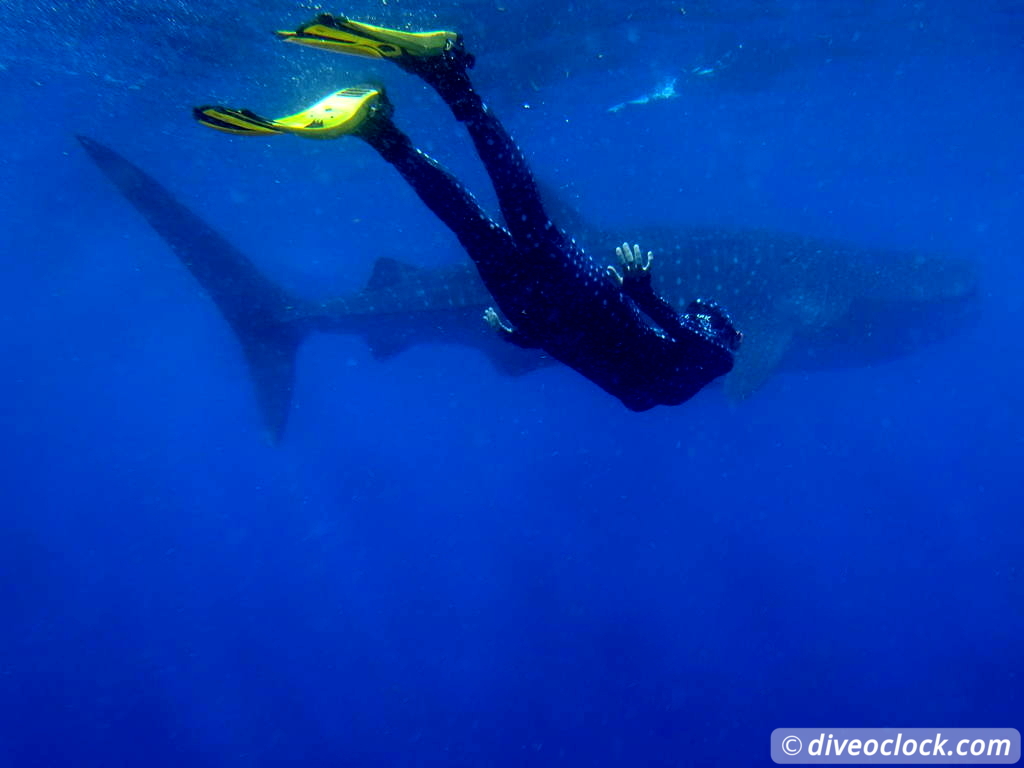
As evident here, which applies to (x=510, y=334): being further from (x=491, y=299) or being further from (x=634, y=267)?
(x=491, y=299)

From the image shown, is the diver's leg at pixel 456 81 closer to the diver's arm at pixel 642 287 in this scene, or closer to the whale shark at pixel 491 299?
the diver's arm at pixel 642 287

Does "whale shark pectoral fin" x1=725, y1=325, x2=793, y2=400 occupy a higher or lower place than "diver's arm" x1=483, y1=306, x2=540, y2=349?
higher

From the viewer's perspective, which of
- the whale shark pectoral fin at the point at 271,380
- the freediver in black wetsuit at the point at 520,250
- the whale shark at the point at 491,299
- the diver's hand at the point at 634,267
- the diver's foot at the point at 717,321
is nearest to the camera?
the freediver in black wetsuit at the point at 520,250

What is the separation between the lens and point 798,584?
1505 cm

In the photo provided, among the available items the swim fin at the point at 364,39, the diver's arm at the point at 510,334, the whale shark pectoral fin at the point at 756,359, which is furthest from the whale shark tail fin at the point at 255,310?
the swim fin at the point at 364,39

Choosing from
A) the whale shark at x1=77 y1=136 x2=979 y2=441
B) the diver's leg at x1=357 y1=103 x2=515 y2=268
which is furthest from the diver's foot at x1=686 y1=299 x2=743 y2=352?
the whale shark at x1=77 y1=136 x2=979 y2=441

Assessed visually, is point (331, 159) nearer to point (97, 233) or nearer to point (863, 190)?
point (97, 233)

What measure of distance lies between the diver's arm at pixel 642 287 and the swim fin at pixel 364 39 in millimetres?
1951

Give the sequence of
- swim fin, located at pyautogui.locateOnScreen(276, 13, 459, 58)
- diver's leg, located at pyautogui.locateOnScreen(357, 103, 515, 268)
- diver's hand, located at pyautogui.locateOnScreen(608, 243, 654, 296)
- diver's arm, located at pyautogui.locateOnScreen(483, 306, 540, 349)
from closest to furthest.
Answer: swim fin, located at pyautogui.locateOnScreen(276, 13, 459, 58) → diver's leg, located at pyautogui.locateOnScreen(357, 103, 515, 268) → diver's hand, located at pyautogui.locateOnScreen(608, 243, 654, 296) → diver's arm, located at pyautogui.locateOnScreen(483, 306, 540, 349)

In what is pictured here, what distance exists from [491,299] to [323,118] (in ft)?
26.7

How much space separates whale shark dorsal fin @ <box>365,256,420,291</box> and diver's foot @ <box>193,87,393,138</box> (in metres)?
7.54

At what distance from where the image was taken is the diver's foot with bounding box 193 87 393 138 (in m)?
3.51

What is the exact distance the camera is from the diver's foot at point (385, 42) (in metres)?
3.40

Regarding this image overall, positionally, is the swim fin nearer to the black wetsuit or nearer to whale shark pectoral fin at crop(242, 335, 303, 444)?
the black wetsuit
